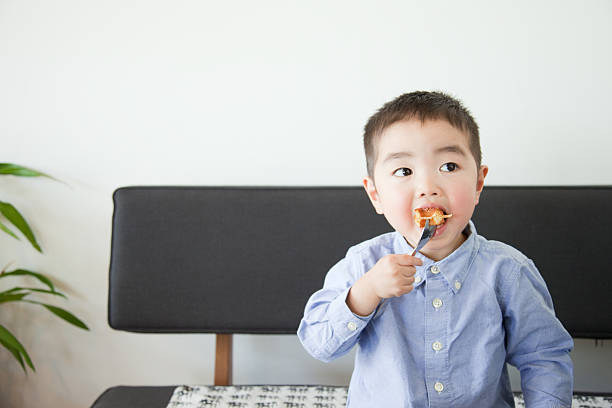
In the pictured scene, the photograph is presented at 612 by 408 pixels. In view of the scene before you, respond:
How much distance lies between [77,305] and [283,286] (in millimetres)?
638

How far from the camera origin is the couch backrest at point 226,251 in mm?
1281

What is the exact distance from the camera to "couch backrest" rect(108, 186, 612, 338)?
128 cm

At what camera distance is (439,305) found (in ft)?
3.01

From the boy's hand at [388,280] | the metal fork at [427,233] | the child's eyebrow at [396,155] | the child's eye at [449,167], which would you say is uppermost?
the child's eyebrow at [396,155]

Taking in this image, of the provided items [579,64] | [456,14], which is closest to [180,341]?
[456,14]

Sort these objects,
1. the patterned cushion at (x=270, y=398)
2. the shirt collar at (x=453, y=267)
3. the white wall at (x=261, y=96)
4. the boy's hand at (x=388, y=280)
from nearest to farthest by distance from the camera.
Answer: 1. the boy's hand at (x=388, y=280)
2. the shirt collar at (x=453, y=267)
3. the patterned cushion at (x=270, y=398)
4. the white wall at (x=261, y=96)

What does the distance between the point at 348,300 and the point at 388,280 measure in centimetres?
11

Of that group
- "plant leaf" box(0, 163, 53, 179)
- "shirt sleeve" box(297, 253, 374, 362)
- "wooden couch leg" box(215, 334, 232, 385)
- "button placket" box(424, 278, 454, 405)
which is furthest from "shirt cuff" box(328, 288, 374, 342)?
"plant leaf" box(0, 163, 53, 179)

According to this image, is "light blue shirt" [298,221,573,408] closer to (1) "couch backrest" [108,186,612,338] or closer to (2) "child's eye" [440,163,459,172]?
(2) "child's eye" [440,163,459,172]

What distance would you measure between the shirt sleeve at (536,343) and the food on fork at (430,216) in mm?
203

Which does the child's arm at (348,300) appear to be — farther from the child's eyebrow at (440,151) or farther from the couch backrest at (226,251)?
the couch backrest at (226,251)

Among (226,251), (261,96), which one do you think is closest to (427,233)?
(226,251)

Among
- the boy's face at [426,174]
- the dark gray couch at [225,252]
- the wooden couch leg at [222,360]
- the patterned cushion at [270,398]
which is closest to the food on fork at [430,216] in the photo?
the boy's face at [426,174]

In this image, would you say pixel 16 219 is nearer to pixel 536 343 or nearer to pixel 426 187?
pixel 426 187
